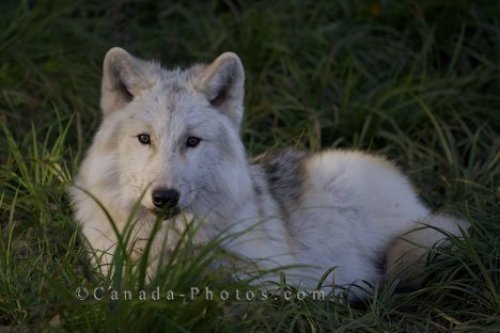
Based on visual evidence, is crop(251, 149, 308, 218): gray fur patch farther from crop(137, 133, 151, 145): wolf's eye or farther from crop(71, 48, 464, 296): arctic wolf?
crop(137, 133, 151, 145): wolf's eye

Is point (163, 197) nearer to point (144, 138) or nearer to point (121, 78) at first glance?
point (144, 138)

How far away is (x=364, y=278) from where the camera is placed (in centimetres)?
567

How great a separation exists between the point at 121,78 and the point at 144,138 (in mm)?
512

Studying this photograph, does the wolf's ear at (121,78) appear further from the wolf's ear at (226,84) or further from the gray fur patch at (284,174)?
the gray fur patch at (284,174)

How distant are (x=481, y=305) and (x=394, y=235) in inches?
42.3

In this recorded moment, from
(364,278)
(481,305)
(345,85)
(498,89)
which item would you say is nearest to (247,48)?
(345,85)

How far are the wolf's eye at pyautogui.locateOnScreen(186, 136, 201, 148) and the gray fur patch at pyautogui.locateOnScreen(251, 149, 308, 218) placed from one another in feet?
3.17

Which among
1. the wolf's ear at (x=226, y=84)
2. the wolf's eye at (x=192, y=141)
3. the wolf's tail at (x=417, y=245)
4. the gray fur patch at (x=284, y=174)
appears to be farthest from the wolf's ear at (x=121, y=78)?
the wolf's tail at (x=417, y=245)

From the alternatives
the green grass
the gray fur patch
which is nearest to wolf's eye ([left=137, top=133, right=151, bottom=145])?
the green grass

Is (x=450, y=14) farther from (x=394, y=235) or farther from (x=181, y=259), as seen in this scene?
(x=181, y=259)

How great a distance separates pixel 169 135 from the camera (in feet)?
15.4

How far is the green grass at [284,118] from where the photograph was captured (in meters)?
4.41

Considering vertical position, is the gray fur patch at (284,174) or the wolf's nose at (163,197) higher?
the wolf's nose at (163,197)

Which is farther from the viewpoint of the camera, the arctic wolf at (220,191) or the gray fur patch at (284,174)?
the gray fur patch at (284,174)
